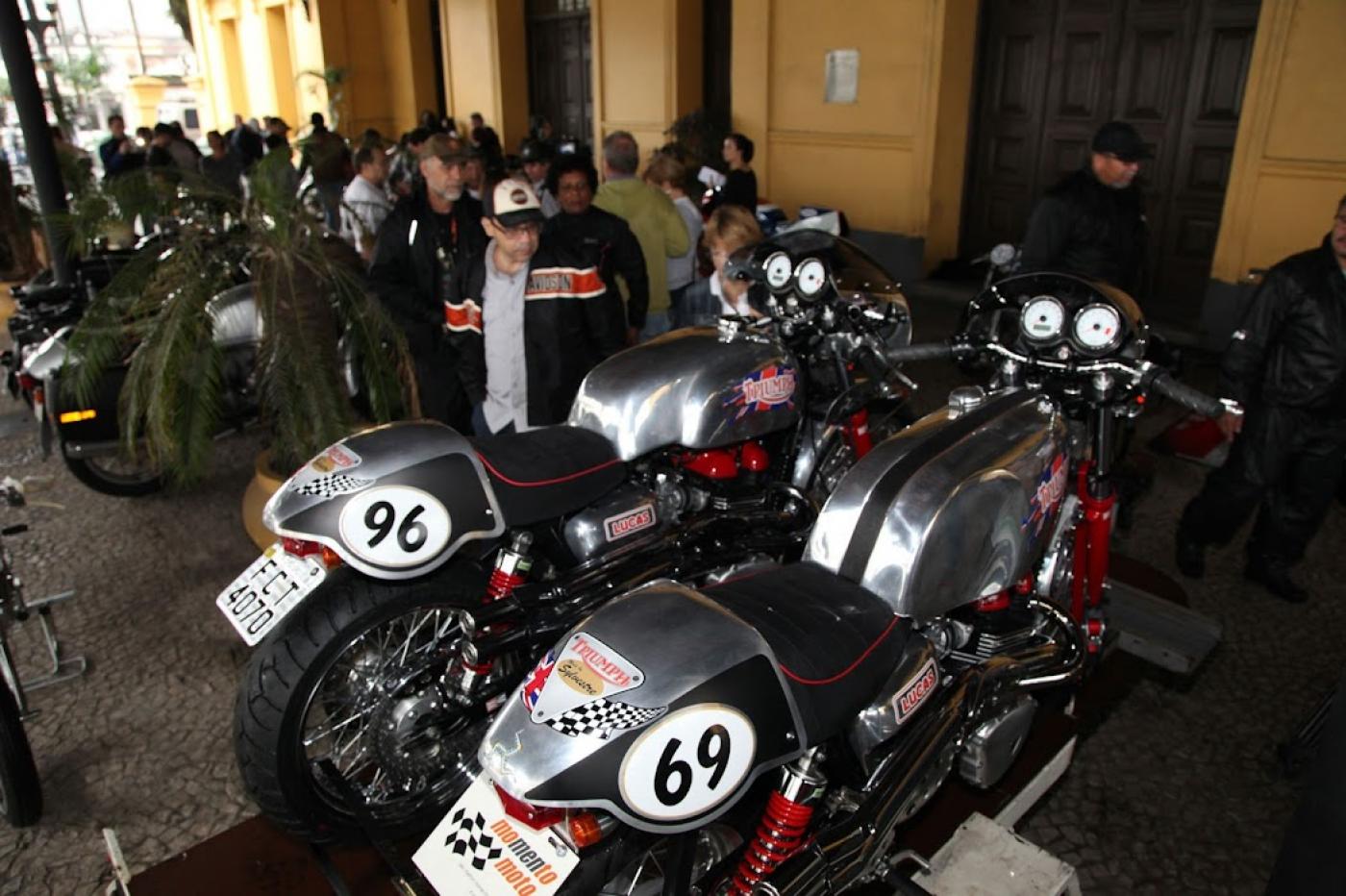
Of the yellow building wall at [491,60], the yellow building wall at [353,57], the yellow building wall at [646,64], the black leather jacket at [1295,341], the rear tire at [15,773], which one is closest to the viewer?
the rear tire at [15,773]

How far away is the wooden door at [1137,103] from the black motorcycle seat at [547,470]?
21.0 feet

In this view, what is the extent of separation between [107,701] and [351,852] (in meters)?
1.44

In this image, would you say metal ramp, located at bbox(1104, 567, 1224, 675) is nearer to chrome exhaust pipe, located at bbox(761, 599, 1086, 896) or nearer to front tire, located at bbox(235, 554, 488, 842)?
chrome exhaust pipe, located at bbox(761, 599, 1086, 896)

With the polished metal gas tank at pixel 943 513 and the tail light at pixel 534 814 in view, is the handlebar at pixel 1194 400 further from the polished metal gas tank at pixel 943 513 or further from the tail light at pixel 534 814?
the tail light at pixel 534 814

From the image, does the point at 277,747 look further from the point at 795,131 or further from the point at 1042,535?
the point at 795,131

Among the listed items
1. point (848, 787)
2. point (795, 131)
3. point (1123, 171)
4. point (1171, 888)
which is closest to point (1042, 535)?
point (848, 787)

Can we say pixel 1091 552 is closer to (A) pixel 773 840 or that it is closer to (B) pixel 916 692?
(B) pixel 916 692

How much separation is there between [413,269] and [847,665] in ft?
10.6

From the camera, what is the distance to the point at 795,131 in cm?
1004

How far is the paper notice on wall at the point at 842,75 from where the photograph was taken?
929cm

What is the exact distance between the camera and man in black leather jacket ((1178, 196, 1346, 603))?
3.55 metres

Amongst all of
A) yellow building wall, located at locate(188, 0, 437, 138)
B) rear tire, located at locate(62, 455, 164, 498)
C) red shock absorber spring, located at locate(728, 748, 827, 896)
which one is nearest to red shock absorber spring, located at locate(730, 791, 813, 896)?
red shock absorber spring, located at locate(728, 748, 827, 896)

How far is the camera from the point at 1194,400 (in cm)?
257

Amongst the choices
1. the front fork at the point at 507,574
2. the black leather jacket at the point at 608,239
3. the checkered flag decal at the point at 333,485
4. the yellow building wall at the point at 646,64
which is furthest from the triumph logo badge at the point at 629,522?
the yellow building wall at the point at 646,64
